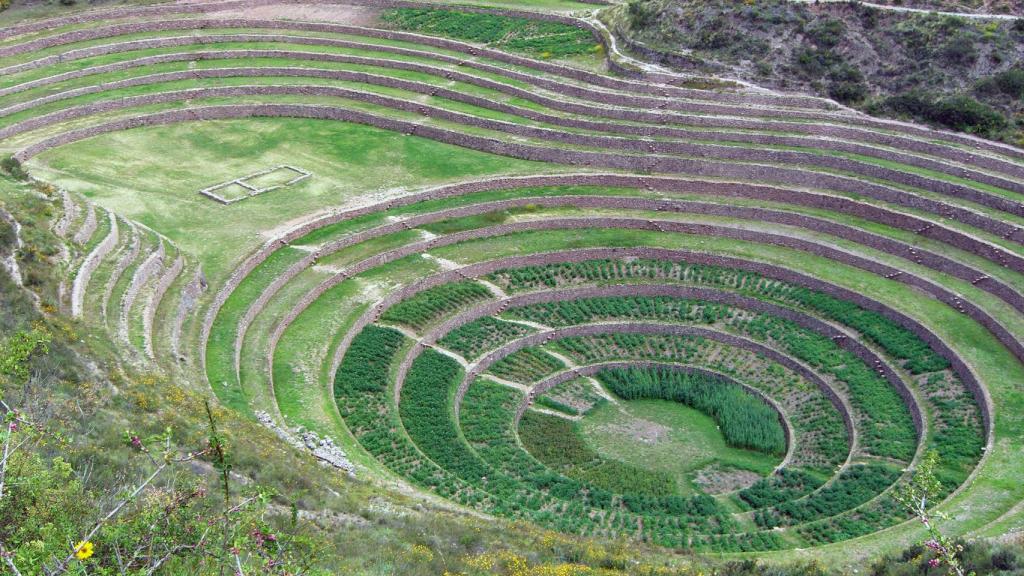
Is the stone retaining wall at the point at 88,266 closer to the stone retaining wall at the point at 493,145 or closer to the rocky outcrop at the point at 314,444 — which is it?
the rocky outcrop at the point at 314,444

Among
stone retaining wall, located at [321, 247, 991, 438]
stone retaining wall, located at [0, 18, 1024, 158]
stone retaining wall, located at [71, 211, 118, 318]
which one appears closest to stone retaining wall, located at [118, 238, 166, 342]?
stone retaining wall, located at [71, 211, 118, 318]

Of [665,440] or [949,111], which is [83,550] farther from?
[949,111]

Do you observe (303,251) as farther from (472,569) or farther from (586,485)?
(472,569)

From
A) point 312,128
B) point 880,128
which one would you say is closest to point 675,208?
point 880,128

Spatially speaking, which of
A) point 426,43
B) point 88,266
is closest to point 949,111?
point 426,43

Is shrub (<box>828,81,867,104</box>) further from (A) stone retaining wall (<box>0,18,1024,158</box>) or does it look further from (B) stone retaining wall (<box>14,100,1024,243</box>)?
(B) stone retaining wall (<box>14,100,1024,243</box>)
